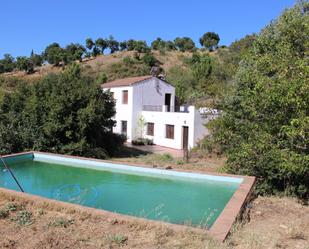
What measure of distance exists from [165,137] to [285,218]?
81.8ft

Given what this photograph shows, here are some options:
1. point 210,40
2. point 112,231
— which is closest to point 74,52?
point 210,40

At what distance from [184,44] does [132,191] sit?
82.0m

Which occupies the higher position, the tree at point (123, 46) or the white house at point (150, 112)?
the tree at point (123, 46)

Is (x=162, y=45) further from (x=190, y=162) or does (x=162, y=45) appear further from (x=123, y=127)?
(x=190, y=162)

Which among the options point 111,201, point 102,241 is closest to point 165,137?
point 111,201

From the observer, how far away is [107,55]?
283 ft

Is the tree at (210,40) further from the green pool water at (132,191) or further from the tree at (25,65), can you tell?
the green pool water at (132,191)

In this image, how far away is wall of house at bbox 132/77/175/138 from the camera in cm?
3488

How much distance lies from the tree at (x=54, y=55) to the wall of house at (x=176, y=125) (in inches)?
2020

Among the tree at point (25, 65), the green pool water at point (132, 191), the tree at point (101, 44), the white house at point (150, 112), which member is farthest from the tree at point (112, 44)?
the green pool water at point (132, 191)

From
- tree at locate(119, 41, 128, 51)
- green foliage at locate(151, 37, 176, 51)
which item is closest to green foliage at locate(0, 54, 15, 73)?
tree at locate(119, 41, 128, 51)

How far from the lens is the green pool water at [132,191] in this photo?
1047cm

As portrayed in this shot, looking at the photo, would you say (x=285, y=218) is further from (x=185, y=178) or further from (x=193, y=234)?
(x=185, y=178)

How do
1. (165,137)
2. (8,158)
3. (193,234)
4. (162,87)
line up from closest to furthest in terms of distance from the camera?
1. (193,234)
2. (8,158)
3. (165,137)
4. (162,87)
